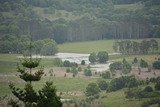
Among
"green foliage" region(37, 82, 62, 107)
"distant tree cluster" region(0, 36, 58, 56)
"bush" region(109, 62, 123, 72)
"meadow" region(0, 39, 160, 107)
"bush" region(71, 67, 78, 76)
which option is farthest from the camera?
"distant tree cluster" region(0, 36, 58, 56)

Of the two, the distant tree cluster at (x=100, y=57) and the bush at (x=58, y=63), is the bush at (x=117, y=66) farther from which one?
the bush at (x=58, y=63)

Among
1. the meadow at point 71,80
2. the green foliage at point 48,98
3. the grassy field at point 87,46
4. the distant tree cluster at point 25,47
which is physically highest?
the green foliage at point 48,98

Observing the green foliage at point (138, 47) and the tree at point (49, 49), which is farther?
the tree at point (49, 49)

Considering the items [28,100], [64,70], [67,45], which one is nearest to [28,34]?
[67,45]

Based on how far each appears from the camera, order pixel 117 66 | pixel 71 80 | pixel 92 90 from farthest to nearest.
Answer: pixel 117 66
pixel 71 80
pixel 92 90

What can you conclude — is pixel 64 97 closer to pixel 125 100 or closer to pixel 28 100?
pixel 125 100

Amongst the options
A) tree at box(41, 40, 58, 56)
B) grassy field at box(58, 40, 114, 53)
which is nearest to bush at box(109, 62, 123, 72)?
grassy field at box(58, 40, 114, 53)

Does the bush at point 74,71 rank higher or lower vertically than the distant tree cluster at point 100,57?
lower

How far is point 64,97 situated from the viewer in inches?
3799

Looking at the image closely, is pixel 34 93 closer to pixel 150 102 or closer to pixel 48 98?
pixel 48 98

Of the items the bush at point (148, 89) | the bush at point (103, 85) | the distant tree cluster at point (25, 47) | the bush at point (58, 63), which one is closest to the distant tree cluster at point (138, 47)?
the distant tree cluster at point (25, 47)

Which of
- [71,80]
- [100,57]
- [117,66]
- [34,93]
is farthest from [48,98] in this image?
[100,57]

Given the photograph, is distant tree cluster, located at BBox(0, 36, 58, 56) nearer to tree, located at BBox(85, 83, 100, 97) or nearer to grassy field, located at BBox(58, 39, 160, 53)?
grassy field, located at BBox(58, 39, 160, 53)

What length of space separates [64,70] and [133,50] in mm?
35434
